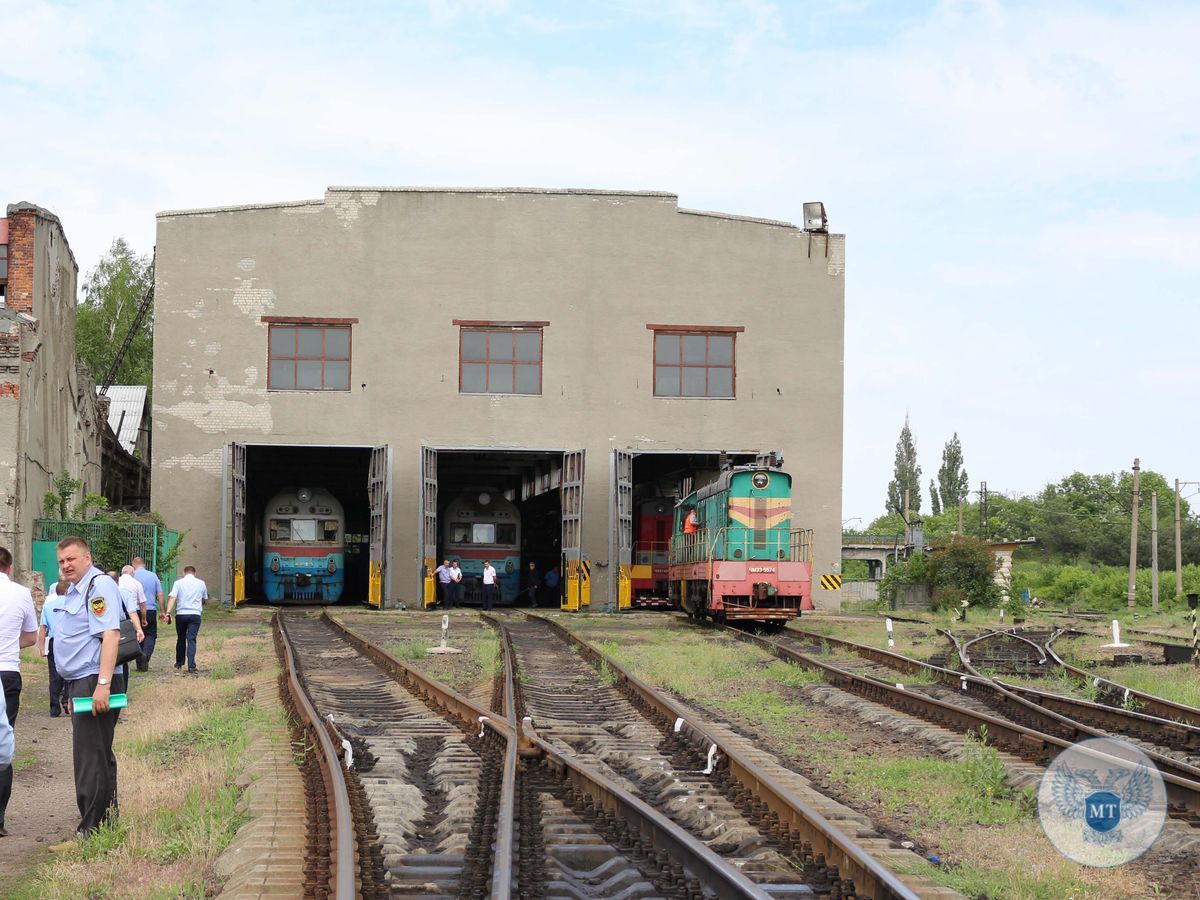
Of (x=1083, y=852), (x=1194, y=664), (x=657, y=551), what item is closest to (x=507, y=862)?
(x=1083, y=852)

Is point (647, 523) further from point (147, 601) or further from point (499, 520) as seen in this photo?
point (147, 601)

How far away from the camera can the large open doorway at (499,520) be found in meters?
36.2

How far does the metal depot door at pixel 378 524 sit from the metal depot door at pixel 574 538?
4904 millimetres

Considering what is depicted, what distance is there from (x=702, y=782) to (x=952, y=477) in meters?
105

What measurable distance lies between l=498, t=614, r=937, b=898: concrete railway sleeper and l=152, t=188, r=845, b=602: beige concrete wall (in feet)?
70.5

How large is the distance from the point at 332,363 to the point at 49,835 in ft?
98.5

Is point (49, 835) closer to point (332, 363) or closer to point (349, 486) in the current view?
point (332, 363)

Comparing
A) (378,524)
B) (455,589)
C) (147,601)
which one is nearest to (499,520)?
(455,589)

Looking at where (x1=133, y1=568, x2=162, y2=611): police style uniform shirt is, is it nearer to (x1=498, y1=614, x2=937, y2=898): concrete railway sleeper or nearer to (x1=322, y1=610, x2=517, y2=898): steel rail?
(x1=322, y1=610, x2=517, y2=898): steel rail

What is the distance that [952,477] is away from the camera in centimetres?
10962

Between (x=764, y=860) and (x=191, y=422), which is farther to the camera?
(x=191, y=422)

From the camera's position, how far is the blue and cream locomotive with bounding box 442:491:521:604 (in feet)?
125

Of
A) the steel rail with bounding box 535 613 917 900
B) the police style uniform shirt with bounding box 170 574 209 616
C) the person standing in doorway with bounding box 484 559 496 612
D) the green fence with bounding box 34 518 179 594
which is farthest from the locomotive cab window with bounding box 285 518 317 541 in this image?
the steel rail with bounding box 535 613 917 900

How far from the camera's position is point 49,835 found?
832cm
